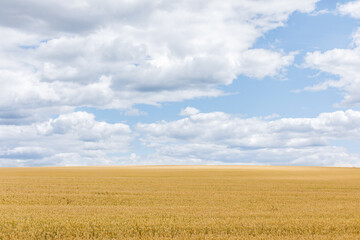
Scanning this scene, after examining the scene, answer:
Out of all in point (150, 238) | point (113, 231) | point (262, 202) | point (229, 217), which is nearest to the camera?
point (150, 238)

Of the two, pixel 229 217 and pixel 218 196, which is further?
pixel 218 196

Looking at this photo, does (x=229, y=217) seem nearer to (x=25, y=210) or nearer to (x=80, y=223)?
(x=80, y=223)

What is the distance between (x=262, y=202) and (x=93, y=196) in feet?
40.6

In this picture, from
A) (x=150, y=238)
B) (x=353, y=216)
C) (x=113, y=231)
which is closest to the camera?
(x=150, y=238)

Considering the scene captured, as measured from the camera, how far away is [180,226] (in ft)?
51.3

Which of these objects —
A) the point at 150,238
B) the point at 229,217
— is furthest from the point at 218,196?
the point at 150,238

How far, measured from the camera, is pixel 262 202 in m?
24.5

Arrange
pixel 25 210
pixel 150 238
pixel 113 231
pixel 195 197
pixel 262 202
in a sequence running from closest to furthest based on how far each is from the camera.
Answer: pixel 150 238 → pixel 113 231 → pixel 25 210 → pixel 262 202 → pixel 195 197

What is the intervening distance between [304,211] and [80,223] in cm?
1212

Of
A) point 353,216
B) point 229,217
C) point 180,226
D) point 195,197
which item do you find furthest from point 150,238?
point 195,197

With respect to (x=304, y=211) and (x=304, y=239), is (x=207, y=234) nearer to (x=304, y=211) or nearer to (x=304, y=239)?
(x=304, y=239)

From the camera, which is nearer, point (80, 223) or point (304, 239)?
point (304, 239)

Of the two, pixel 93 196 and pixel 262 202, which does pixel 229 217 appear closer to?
pixel 262 202

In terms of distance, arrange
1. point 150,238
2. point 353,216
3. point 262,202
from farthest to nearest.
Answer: point 262,202 → point 353,216 → point 150,238
